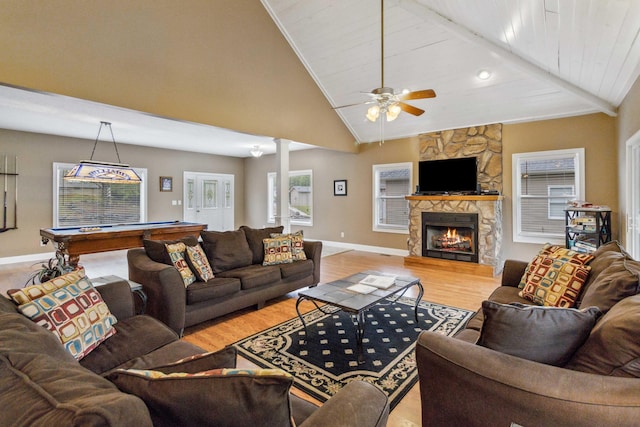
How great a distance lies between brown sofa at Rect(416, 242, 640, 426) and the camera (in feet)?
3.40

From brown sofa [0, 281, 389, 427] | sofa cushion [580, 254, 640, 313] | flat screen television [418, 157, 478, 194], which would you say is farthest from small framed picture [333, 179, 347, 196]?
brown sofa [0, 281, 389, 427]

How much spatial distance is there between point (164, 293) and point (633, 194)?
5401 millimetres

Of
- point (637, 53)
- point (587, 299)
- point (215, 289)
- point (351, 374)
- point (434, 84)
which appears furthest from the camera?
point (434, 84)

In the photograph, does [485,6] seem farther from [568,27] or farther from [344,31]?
[344,31]

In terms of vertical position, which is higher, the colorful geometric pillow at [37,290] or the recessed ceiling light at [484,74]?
the recessed ceiling light at [484,74]

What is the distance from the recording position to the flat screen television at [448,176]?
5.85 m

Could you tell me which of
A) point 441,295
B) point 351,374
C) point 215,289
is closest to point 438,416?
point 351,374

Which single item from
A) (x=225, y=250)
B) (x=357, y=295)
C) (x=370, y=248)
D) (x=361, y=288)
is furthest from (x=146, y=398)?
(x=370, y=248)

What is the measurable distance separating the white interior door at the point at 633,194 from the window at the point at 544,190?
1.21 metres

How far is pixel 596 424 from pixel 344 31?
5.29 metres

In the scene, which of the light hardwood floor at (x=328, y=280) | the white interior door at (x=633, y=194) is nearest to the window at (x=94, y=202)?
the light hardwood floor at (x=328, y=280)

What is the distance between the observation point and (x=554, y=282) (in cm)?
241

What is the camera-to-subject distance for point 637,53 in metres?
2.94

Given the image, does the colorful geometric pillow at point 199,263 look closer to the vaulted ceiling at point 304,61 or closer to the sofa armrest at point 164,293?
the sofa armrest at point 164,293
